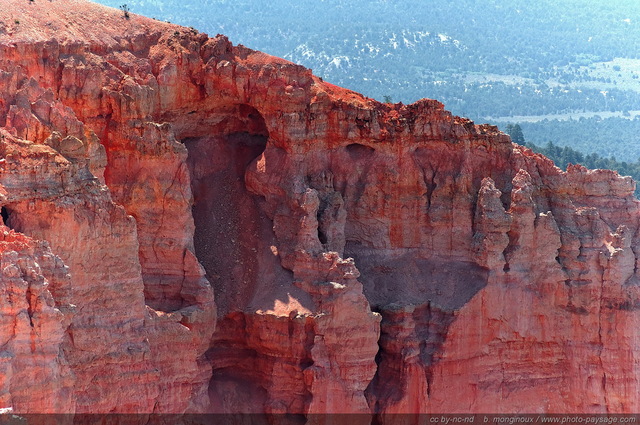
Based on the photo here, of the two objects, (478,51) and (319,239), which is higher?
(478,51)

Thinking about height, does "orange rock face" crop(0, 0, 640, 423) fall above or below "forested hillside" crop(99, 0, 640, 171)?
below

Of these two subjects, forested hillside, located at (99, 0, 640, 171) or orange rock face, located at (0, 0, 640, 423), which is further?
forested hillside, located at (99, 0, 640, 171)

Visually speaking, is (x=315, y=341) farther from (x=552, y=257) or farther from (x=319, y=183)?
(x=552, y=257)

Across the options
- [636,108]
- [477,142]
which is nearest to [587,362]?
[477,142]

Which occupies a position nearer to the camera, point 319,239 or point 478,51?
point 319,239
